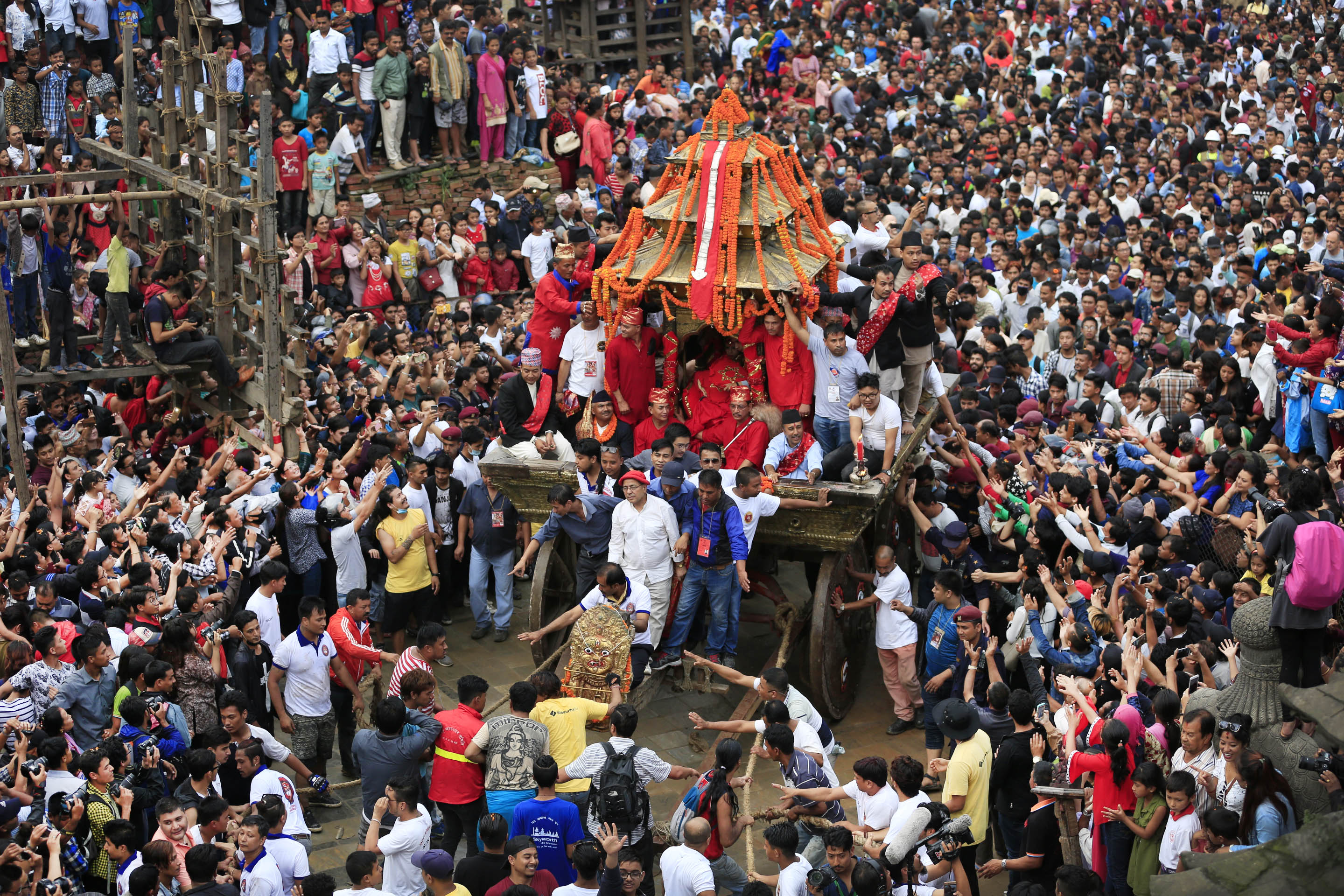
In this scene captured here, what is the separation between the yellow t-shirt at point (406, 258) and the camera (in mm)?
16109

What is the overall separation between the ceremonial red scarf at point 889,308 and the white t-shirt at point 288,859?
5.33 meters

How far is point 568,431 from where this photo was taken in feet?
38.4

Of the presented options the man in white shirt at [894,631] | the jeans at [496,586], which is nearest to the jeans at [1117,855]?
the man in white shirt at [894,631]

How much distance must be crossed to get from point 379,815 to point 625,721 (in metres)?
1.34

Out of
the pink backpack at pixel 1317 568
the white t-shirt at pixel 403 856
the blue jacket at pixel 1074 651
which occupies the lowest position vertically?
the white t-shirt at pixel 403 856

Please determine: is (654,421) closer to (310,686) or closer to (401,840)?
(310,686)

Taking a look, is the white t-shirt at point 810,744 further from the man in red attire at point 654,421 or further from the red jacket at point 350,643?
the man in red attire at point 654,421

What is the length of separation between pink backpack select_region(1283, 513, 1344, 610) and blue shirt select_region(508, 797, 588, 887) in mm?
3892

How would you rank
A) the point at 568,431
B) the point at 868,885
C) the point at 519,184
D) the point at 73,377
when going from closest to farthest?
the point at 868,885 < the point at 568,431 < the point at 73,377 < the point at 519,184

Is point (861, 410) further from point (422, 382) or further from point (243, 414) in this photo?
point (243, 414)

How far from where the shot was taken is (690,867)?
7.25m

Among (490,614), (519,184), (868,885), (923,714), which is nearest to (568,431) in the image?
(490,614)

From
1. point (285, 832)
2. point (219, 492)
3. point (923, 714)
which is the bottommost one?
point (923, 714)

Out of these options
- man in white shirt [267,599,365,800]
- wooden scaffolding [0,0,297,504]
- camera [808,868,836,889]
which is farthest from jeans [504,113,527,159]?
camera [808,868,836,889]
